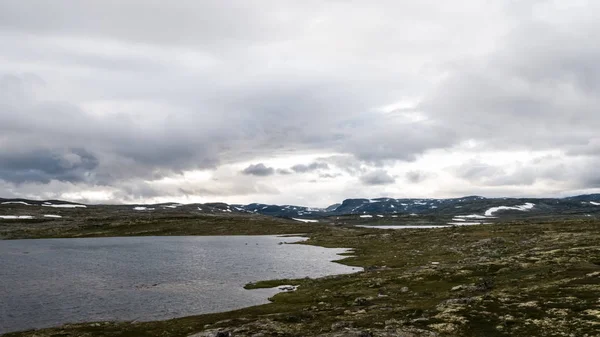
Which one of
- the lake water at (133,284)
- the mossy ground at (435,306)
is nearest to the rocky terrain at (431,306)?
the mossy ground at (435,306)

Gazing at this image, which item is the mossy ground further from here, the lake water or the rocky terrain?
the lake water

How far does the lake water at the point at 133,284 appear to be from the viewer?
57.8 m

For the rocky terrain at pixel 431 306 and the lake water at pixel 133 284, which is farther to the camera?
the lake water at pixel 133 284

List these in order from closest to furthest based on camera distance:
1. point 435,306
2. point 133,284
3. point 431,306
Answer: point 435,306 < point 431,306 < point 133,284

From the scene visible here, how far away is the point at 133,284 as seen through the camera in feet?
260

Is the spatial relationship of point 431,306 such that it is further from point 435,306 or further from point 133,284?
point 133,284

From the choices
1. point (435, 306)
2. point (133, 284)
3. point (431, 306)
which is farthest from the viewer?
point (133, 284)

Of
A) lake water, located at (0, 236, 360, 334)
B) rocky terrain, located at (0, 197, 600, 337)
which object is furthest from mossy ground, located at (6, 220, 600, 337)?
lake water, located at (0, 236, 360, 334)

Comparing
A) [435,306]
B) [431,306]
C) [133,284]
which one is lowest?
[133,284]

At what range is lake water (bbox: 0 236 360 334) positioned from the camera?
57.8 m

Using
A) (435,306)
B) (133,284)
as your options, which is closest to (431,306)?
(435,306)

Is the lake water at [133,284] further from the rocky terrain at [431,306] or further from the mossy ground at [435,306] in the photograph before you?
the mossy ground at [435,306]

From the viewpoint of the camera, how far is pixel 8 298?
219 ft

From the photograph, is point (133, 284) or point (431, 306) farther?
point (133, 284)
